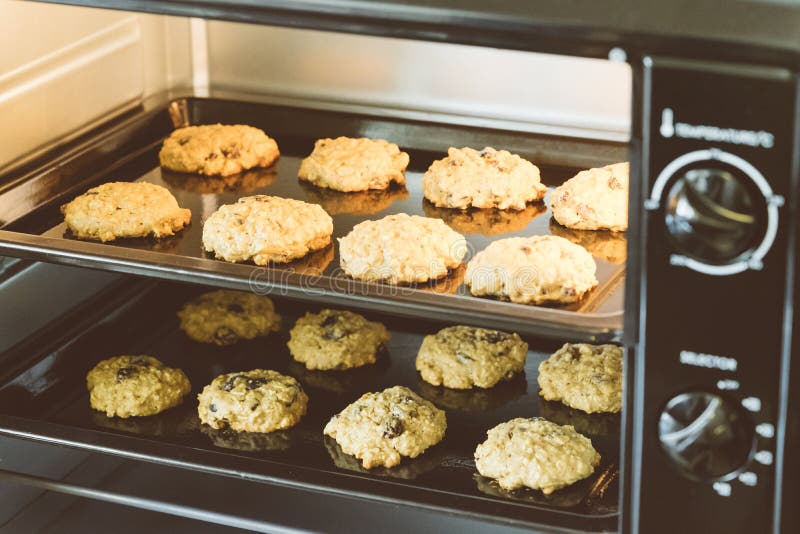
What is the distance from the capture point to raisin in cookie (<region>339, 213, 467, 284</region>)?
54.1 inches

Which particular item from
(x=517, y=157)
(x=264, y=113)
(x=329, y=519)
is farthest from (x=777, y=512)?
(x=264, y=113)

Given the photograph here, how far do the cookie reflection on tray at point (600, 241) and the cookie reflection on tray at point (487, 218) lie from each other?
0.04 m

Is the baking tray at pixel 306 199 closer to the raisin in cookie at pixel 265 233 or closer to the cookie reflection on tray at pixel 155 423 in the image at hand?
the raisin in cookie at pixel 265 233

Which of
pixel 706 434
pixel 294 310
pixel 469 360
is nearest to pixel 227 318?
pixel 294 310

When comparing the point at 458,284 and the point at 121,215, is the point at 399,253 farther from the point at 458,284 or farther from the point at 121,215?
the point at 121,215

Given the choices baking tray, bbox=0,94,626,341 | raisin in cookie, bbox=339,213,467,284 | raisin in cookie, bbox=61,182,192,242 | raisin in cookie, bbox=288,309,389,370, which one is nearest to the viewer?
baking tray, bbox=0,94,626,341

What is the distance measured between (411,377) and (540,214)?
0.29 metres

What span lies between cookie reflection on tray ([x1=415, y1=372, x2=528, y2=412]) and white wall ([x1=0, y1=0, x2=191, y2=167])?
626 mm

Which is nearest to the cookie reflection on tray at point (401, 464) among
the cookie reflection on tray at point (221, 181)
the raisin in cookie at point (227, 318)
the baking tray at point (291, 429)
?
the baking tray at point (291, 429)

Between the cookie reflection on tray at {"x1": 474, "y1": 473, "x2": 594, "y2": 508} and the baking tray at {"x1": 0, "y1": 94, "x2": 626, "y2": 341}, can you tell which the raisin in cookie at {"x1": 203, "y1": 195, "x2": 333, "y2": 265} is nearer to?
the baking tray at {"x1": 0, "y1": 94, "x2": 626, "y2": 341}

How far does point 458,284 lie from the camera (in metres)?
1.38

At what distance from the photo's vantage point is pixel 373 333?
1619mm

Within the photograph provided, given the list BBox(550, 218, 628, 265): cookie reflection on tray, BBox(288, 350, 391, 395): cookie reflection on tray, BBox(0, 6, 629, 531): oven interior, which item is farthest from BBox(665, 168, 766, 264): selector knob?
BBox(288, 350, 391, 395): cookie reflection on tray

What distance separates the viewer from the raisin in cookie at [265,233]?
1.43 metres
